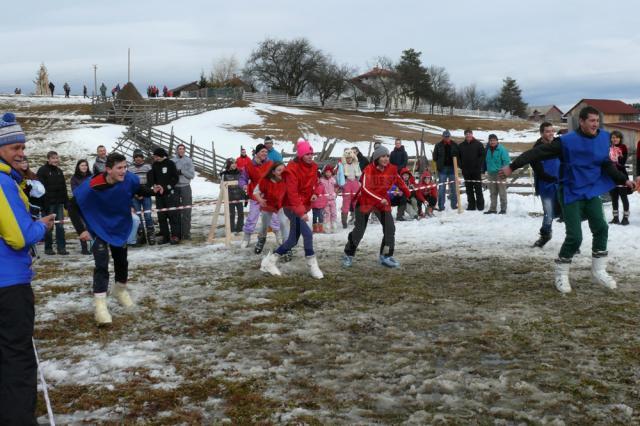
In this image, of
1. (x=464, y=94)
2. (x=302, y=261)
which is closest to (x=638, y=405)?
(x=302, y=261)

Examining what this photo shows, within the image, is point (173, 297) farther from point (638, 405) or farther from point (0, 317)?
point (638, 405)

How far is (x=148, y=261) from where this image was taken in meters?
9.74

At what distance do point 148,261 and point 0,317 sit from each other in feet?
21.4

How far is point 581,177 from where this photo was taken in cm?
679

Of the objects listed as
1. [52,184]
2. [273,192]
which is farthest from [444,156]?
[52,184]

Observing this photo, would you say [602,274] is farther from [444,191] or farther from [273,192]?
[444,191]

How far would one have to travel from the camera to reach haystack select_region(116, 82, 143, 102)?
138ft

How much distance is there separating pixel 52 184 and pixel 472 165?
32.1ft

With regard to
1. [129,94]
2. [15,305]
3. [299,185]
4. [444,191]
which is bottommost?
[444,191]

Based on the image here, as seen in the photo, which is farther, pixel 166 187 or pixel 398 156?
pixel 398 156

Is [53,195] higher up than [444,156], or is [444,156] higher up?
[444,156]

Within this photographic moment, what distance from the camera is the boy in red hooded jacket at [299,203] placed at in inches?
325

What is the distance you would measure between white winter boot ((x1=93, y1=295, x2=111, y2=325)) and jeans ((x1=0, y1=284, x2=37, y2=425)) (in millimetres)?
2820

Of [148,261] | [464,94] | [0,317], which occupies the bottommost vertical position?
[148,261]
